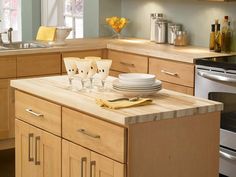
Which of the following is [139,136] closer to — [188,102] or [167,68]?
[188,102]

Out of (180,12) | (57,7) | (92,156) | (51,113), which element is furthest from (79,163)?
(57,7)

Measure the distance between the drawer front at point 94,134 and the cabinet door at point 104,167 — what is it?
25 mm

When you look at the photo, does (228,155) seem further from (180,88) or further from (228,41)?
(228,41)

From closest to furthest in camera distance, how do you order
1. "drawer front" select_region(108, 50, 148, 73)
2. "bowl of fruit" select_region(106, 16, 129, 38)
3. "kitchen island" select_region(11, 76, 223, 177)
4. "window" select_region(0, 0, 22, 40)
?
"kitchen island" select_region(11, 76, 223, 177), "drawer front" select_region(108, 50, 148, 73), "bowl of fruit" select_region(106, 16, 129, 38), "window" select_region(0, 0, 22, 40)

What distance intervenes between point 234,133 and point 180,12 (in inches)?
67.1

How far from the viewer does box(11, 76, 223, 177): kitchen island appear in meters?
2.67

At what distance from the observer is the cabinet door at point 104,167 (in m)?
2.68

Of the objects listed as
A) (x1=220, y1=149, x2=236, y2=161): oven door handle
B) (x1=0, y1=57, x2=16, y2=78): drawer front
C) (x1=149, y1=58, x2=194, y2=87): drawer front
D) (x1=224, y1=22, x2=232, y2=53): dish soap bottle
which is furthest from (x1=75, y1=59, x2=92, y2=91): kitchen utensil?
(x1=224, y1=22, x2=232, y2=53): dish soap bottle

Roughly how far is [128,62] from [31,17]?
8.29 feet

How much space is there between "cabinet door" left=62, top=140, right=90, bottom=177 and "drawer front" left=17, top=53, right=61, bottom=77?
2.20 meters

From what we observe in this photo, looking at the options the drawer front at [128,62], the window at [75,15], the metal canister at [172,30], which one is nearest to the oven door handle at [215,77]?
the drawer front at [128,62]

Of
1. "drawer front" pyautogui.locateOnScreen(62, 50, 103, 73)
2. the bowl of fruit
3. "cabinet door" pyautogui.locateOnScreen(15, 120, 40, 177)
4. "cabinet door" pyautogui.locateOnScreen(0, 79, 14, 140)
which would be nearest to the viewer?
"cabinet door" pyautogui.locateOnScreen(15, 120, 40, 177)

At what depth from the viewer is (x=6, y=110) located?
16.9 feet

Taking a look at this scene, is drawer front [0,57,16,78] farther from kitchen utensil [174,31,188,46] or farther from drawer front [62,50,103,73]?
kitchen utensil [174,31,188,46]
